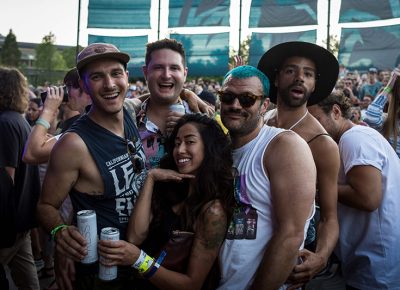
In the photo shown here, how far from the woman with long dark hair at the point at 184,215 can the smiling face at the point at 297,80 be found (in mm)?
766

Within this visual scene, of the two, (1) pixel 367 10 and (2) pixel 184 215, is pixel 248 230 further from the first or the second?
(1) pixel 367 10

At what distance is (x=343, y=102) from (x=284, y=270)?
1.80 meters

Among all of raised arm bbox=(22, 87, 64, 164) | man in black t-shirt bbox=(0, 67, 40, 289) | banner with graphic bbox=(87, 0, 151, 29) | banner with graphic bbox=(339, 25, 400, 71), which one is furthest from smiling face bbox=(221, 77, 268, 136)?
banner with graphic bbox=(87, 0, 151, 29)

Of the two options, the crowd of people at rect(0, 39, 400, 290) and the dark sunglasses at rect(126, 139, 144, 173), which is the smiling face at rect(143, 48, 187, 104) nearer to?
the crowd of people at rect(0, 39, 400, 290)

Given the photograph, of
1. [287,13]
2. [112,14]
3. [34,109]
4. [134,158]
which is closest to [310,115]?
[134,158]

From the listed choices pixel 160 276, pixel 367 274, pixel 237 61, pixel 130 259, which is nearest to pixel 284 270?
pixel 160 276

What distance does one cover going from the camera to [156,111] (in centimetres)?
319

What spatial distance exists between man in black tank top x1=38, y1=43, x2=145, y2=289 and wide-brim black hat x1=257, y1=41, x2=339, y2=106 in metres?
1.18

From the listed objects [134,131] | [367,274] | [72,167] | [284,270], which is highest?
[134,131]

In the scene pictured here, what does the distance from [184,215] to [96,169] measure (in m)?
0.65

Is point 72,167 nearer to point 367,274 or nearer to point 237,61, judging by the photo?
point 237,61

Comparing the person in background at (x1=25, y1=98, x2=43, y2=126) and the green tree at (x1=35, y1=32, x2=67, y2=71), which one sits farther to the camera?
the green tree at (x1=35, y1=32, x2=67, y2=71)

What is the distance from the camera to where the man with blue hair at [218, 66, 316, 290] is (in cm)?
209

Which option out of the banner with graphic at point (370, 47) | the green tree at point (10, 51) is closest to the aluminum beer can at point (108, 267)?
the banner with graphic at point (370, 47)
